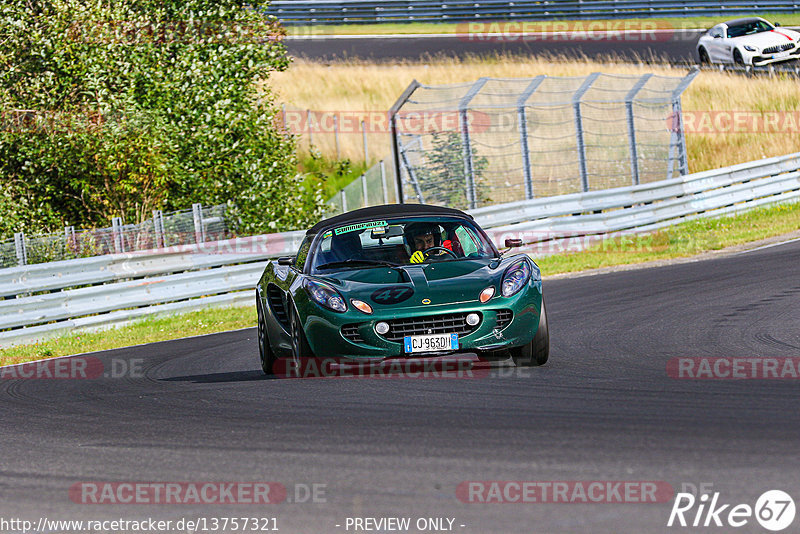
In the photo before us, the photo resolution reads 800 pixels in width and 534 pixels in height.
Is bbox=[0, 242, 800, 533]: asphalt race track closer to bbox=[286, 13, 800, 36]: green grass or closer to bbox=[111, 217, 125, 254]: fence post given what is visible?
bbox=[111, 217, 125, 254]: fence post

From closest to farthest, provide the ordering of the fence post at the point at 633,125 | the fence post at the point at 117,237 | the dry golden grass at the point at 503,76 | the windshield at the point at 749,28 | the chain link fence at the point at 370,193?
the fence post at the point at 117,237
the fence post at the point at 633,125
the chain link fence at the point at 370,193
the dry golden grass at the point at 503,76
the windshield at the point at 749,28

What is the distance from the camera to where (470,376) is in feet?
29.4

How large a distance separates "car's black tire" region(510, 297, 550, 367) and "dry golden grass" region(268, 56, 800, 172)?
21.6m

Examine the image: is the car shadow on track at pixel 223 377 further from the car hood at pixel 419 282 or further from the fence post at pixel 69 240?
the fence post at pixel 69 240

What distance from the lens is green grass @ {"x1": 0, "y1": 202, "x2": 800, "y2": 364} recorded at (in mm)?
15109

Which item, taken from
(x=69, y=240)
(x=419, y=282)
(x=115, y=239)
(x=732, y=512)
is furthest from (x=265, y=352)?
(x=115, y=239)

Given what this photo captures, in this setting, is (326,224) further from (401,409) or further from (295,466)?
(295,466)

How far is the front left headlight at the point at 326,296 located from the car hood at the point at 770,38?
27.4m

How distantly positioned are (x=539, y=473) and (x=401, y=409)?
2070 mm

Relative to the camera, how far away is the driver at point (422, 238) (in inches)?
394

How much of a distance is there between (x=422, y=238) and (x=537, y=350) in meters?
1.53

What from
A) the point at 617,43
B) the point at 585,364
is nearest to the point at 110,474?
the point at 585,364

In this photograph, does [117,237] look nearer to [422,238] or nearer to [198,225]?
[198,225]

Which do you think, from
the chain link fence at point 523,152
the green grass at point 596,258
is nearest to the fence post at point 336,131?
the chain link fence at point 523,152
